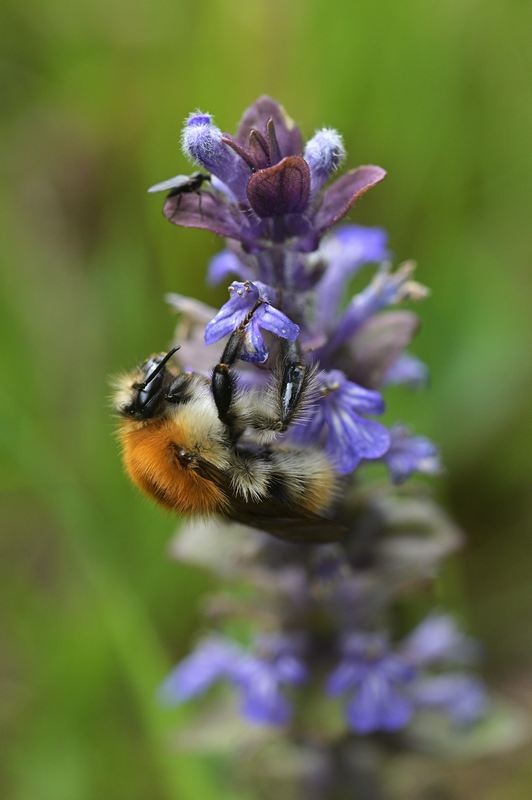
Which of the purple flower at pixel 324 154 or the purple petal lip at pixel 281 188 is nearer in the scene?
the purple petal lip at pixel 281 188

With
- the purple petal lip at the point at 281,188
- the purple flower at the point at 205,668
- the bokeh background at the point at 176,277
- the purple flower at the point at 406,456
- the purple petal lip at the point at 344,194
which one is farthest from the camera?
the bokeh background at the point at 176,277

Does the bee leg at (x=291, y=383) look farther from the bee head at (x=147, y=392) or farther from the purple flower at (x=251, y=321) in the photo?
the bee head at (x=147, y=392)

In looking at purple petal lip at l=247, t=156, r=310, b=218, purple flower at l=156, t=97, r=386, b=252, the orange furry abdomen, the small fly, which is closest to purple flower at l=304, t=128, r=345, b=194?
purple flower at l=156, t=97, r=386, b=252

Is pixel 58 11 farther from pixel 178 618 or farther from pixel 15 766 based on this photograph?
pixel 15 766

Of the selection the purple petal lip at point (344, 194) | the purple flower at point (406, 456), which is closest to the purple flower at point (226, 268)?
the purple petal lip at point (344, 194)

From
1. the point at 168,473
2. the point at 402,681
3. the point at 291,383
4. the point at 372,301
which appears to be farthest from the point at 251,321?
the point at 402,681

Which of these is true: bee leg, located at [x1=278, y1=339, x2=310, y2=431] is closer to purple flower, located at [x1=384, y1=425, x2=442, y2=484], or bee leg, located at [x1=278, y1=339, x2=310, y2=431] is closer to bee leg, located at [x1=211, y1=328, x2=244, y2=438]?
bee leg, located at [x1=211, y1=328, x2=244, y2=438]
